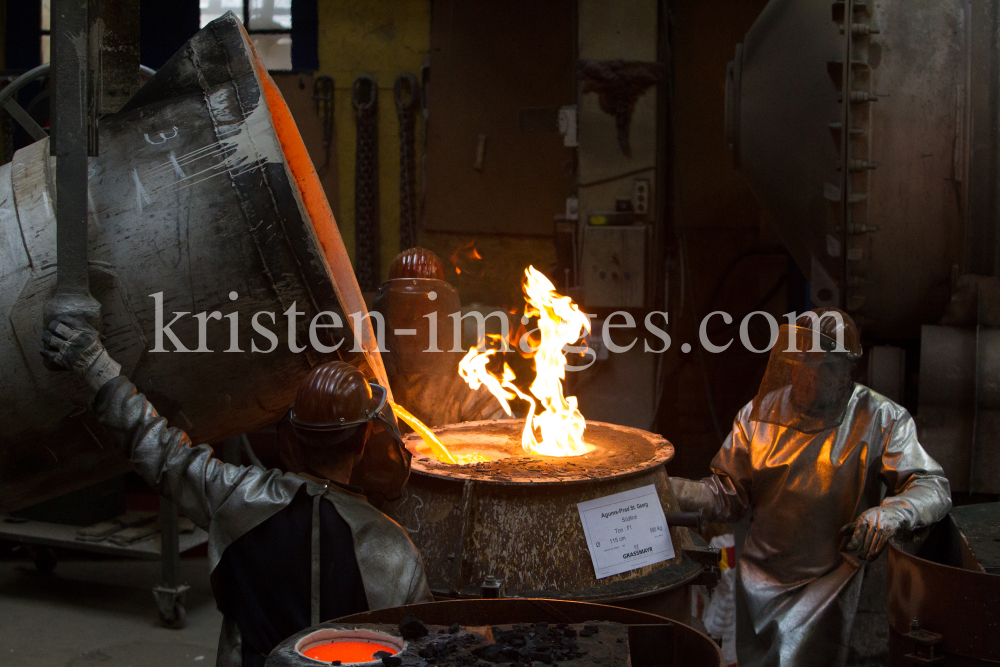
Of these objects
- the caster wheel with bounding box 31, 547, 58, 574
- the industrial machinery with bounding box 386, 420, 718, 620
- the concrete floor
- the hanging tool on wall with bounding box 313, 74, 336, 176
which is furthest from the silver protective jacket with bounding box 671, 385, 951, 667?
the hanging tool on wall with bounding box 313, 74, 336, 176

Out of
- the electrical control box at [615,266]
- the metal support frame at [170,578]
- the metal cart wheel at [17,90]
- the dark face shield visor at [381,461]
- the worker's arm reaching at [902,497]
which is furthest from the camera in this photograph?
the electrical control box at [615,266]

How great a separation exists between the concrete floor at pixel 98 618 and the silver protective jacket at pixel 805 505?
2.41m

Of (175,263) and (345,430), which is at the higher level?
(175,263)

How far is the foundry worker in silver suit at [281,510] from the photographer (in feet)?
6.02

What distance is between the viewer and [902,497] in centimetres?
261

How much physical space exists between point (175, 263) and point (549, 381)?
153 cm

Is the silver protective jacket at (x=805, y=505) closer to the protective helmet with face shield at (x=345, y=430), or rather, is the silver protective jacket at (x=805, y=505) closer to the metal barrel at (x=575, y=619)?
the protective helmet with face shield at (x=345, y=430)

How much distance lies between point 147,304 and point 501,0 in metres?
4.59

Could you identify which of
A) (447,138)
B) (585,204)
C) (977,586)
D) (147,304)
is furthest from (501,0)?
(977,586)

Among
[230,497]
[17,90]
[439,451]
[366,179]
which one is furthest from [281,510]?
[366,179]

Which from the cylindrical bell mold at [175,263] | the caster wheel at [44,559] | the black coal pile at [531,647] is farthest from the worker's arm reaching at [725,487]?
the caster wheel at [44,559]

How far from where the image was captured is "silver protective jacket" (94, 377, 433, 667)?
1855mm

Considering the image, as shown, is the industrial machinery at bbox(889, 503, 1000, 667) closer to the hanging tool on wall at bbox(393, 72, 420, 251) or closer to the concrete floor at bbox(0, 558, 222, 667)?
the concrete floor at bbox(0, 558, 222, 667)

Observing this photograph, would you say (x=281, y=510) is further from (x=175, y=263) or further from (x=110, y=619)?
(x=110, y=619)
